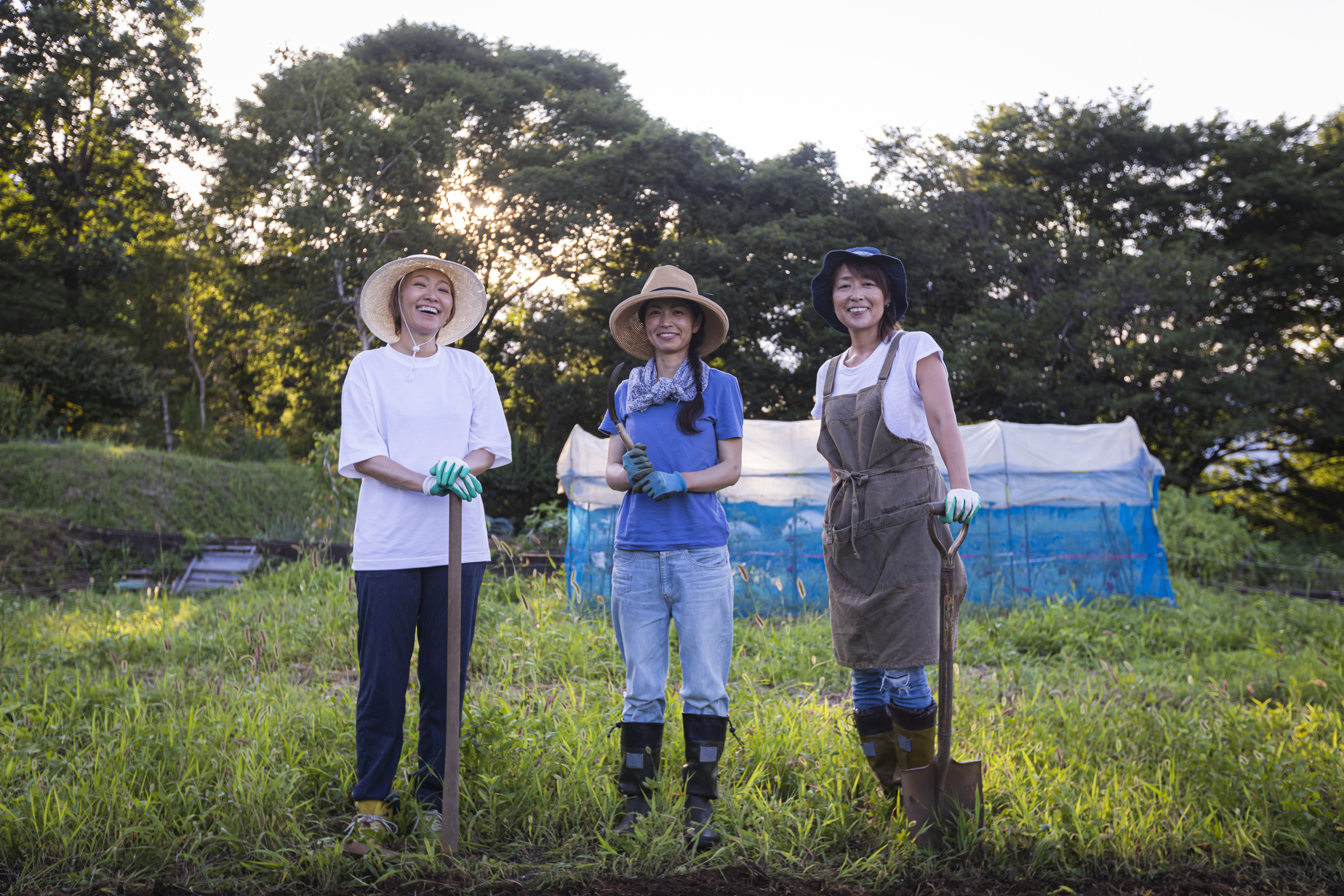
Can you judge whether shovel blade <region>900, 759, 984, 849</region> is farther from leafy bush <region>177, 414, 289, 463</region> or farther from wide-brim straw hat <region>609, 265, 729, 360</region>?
leafy bush <region>177, 414, 289, 463</region>

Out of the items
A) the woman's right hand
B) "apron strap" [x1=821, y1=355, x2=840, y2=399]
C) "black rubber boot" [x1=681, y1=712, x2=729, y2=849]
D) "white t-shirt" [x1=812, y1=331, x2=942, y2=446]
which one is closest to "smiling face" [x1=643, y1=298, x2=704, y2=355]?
"apron strap" [x1=821, y1=355, x2=840, y2=399]

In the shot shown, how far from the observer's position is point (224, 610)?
18.5 ft

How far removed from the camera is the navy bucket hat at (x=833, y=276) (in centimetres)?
264

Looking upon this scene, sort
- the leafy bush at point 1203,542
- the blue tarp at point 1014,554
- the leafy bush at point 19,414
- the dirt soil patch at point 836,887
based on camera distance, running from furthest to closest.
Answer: the leafy bush at point 19,414, the leafy bush at point 1203,542, the blue tarp at point 1014,554, the dirt soil patch at point 836,887

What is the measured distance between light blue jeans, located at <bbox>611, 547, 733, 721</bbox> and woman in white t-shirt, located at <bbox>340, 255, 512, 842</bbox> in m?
0.46

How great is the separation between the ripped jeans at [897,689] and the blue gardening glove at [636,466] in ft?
2.91

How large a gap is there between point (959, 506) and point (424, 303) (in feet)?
5.52

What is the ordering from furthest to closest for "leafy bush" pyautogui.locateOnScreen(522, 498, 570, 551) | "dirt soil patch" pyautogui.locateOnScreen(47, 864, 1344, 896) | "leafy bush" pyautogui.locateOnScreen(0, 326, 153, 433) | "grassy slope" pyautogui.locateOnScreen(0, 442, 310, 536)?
"leafy bush" pyautogui.locateOnScreen(0, 326, 153, 433) < "leafy bush" pyautogui.locateOnScreen(522, 498, 570, 551) < "grassy slope" pyautogui.locateOnScreen(0, 442, 310, 536) < "dirt soil patch" pyautogui.locateOnScreen(47, 864, 1344, 896)

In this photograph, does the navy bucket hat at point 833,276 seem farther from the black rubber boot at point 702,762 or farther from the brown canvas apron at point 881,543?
the black rubber boot at point 702,762

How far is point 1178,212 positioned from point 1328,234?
2.58 meters

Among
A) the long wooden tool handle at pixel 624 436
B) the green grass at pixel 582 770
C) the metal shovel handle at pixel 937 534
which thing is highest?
the long wooden tool handle at pixel 624 436

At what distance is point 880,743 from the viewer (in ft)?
8.43

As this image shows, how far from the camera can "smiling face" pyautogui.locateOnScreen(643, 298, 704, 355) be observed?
2.67 meters

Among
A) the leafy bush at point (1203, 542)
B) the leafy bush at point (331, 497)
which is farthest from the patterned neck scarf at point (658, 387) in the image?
the leafy bush at point (1203, 542)
